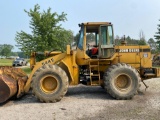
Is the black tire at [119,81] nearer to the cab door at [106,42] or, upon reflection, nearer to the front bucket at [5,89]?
the cab door at [106,42]

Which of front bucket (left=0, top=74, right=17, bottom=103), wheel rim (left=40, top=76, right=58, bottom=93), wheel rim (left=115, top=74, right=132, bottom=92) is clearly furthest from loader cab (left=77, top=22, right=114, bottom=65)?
front bucket (left=0, top=74, right=17, bottom=103)

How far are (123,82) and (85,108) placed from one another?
241 centimetres

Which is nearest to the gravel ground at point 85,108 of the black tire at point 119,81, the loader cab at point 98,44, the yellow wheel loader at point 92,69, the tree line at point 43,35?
the black tire at point 119,81

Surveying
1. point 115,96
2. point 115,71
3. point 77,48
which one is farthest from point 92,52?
point 115,96

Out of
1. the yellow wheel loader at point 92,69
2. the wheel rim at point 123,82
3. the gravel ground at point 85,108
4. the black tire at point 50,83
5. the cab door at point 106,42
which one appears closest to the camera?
the gravel ground at point 85,108

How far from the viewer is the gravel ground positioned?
7.19 meters

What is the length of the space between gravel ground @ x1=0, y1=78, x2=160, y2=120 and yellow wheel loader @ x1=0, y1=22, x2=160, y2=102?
0.43 metres

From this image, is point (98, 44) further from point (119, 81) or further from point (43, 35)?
point (43, 35)

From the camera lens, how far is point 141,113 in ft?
24.5

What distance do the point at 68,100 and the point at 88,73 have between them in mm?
1537

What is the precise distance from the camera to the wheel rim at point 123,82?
9.73m

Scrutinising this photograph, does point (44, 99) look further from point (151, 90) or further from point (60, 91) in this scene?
point (151, 90)

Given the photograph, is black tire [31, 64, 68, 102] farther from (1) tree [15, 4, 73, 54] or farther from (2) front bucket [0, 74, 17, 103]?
(1) tree [15, 4, 73, 54]

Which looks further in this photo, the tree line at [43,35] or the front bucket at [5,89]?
the tree line at [43,35]
